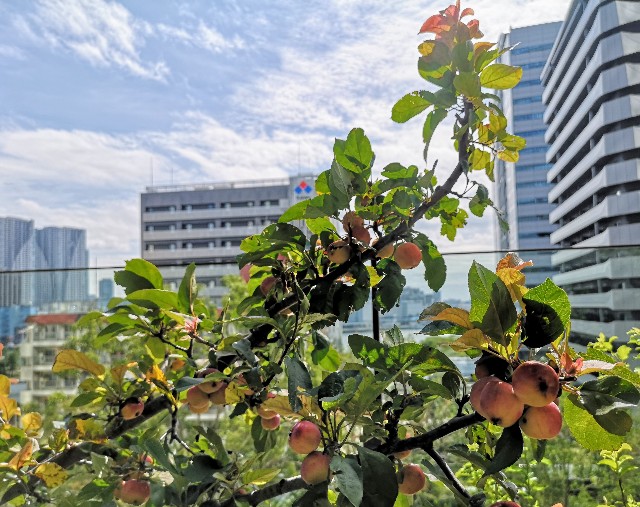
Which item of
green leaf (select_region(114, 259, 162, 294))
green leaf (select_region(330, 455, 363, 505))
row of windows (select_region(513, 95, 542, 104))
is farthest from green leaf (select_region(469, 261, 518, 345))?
row of windows (select_region(513, 95, 542, 104))

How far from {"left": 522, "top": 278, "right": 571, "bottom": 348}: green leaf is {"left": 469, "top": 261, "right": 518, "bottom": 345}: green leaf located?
0.01 meters

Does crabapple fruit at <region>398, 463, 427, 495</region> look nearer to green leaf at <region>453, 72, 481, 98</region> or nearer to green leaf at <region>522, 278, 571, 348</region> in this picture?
green leaf at <region>522, 278, 571, 348</region>

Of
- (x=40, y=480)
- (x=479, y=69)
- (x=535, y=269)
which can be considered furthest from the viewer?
(x=535, y=269)

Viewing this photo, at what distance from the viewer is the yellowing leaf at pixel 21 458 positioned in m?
0.56

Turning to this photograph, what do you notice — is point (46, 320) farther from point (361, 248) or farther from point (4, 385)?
point (361, 248)

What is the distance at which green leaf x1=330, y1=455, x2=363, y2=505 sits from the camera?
28cm

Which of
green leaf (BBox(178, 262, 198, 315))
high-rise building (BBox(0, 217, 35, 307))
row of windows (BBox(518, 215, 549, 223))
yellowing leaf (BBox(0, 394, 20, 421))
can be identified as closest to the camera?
green leaf (BBox(178, 262, 198, 315))

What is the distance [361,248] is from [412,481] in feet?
0.63

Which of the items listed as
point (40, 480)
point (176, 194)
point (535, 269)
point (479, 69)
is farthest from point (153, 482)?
point (176, 194)

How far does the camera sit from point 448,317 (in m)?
0.32

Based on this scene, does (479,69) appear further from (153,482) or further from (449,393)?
(153,482)

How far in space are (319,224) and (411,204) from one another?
99 millimetres

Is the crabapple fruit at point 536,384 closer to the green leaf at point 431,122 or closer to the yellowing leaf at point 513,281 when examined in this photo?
the yellowing leaf at point 513,281

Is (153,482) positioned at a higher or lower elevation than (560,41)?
lower
